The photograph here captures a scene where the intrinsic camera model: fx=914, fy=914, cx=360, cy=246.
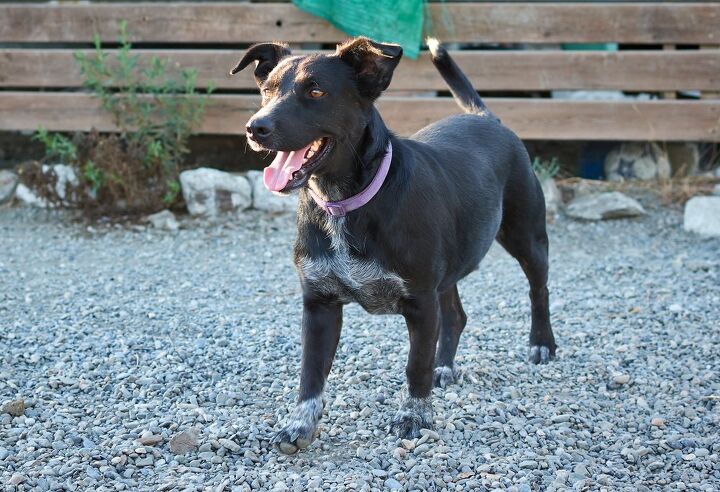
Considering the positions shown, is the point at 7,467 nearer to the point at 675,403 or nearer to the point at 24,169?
Result: the point at 675,403

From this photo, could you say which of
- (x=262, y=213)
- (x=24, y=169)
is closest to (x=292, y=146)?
(x=262, y=213)

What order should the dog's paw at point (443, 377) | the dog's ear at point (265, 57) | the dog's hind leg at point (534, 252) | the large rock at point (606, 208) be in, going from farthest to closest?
the large rock at point (606, 208)
the dog's hind leg at point (534, 252)
the dog's paw at point (443, 377)
the dog's ear at point (265, 57)

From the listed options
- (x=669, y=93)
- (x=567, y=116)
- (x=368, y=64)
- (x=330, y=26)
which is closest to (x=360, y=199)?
(x=368, y=64)

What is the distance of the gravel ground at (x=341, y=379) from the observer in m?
3.60

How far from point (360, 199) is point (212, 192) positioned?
476 cm

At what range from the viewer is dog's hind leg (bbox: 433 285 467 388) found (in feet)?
15.1

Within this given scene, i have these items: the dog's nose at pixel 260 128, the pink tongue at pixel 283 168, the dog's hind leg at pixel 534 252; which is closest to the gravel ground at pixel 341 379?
the dog's hind leg at pixel 534 252

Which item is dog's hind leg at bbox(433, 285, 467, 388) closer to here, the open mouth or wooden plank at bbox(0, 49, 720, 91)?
the open mouth

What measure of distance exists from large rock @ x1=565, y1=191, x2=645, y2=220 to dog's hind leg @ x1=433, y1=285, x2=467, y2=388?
12.2 feet

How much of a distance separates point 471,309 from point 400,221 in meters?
2.41

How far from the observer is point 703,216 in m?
7.70

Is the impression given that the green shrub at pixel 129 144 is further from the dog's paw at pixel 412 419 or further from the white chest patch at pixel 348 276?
the dog's paw at pixel 412 419

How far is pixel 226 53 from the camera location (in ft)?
28.0

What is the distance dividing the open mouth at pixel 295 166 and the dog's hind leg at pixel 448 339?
A: 132 centimetres
